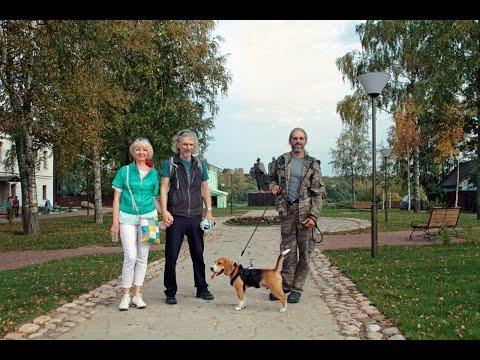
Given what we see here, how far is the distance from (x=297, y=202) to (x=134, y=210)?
1.91 metres

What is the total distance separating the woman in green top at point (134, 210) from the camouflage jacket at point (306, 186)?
4.86 ft

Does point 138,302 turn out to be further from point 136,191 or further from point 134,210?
point 136,191

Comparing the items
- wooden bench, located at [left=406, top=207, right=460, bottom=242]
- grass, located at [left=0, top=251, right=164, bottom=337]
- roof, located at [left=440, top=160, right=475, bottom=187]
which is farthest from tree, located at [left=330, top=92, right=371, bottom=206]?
grass, located at [left=0, top=251, right=164, bottom=337]

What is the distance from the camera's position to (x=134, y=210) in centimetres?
549

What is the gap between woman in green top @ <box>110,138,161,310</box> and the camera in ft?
18.0

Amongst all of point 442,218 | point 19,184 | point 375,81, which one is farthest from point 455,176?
point 19,184

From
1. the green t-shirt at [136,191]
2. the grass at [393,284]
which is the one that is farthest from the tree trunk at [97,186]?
the green t-shirt at [136,191]

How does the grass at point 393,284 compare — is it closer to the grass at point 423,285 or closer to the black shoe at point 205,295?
the grass at point 423,285

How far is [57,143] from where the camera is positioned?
56.5ft

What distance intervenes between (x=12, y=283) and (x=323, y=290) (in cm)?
452

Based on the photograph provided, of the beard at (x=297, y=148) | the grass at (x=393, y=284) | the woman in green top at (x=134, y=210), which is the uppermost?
the beard at (x=297, y=148)

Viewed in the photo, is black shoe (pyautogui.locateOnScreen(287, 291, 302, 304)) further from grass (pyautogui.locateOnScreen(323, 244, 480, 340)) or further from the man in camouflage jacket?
grass (pyautogui.locateOnScreen(323, 244, 480, 340))

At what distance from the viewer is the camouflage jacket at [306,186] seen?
585cm

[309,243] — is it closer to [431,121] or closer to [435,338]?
[435,338]
